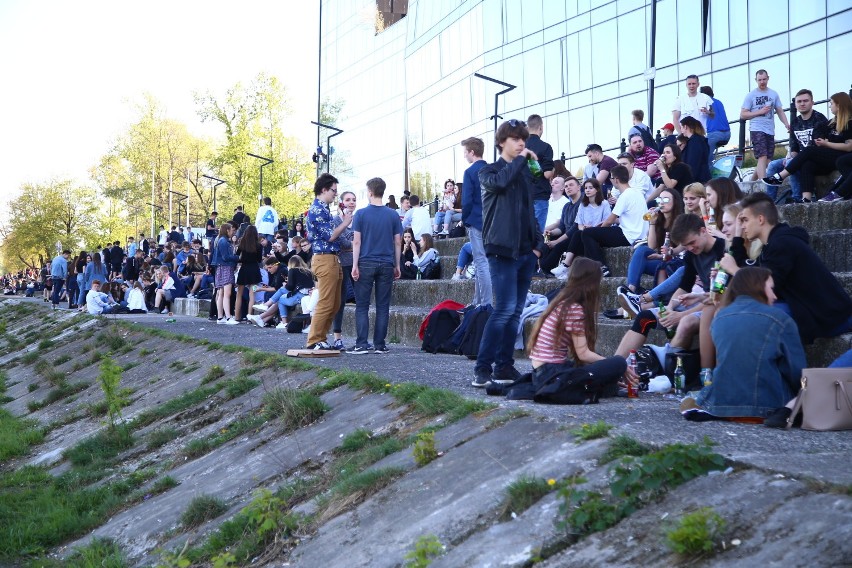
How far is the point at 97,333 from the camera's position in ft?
75.2

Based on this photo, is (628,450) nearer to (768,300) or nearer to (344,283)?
(768,300)

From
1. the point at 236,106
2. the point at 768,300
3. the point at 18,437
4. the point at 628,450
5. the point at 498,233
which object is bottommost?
the point at 18,437

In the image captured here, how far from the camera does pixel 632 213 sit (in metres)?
13.0

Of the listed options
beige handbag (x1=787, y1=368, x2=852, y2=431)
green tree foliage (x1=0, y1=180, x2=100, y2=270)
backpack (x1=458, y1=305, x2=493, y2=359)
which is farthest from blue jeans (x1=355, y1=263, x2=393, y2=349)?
green tree foliage (x1=0, y1=180, x2=100, y2=270)

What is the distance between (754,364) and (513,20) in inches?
1451

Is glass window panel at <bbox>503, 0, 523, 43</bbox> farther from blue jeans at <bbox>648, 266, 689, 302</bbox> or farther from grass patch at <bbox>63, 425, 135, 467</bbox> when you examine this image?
blue jeans at <bbox>648, 266, 689, 302</bbox>

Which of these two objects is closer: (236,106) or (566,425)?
(566,425)

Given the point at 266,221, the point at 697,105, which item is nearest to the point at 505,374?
the point at 697,105

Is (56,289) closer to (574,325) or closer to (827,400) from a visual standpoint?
(574,325)

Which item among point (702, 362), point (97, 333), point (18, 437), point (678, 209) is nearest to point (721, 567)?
point (702, 362)

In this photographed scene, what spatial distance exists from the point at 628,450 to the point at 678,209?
6.50 metres

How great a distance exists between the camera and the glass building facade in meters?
28.2

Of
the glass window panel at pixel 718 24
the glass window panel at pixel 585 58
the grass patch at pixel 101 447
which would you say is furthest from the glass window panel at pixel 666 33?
the grass patch at pixel 101 447

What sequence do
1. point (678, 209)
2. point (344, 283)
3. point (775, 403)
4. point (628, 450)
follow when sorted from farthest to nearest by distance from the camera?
point (344, 283)
point (678, 209)
point (775, 403)
point (628, 450)
